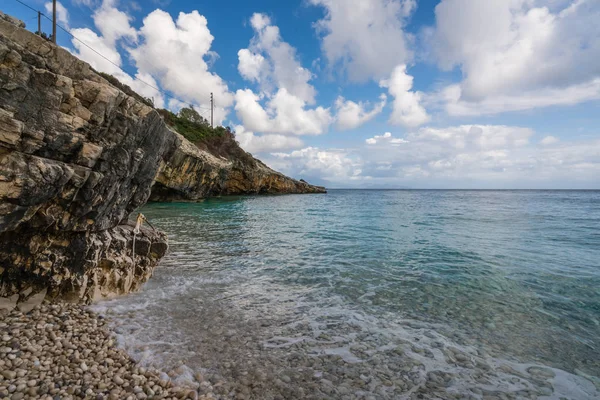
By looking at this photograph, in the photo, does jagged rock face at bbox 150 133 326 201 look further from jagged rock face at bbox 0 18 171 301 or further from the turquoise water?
the turquoise water

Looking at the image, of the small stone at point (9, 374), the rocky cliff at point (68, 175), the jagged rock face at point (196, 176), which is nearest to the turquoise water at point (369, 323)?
the rocky cliff at point (68, 175)

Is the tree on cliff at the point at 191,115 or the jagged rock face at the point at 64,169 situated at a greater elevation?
the tree on cliff at the point at 191,115

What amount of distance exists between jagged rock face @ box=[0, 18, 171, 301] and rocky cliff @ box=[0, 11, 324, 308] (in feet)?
0.07

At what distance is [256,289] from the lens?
10484 millimetres

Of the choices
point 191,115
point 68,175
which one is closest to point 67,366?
point 68,175

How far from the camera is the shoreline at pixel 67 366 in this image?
448cm

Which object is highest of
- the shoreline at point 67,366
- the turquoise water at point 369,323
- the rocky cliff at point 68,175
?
the rocky cliff at point 68,175

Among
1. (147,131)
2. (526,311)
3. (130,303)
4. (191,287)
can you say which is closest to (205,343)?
(130,303)

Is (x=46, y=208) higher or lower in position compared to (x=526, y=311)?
higher

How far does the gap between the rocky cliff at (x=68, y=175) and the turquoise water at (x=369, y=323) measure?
132cm

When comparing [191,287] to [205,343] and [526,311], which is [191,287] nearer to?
[205,343]

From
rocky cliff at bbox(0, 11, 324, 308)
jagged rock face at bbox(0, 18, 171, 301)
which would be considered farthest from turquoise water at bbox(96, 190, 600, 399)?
jagged rock face at bbox(0, 18, 171, 301)

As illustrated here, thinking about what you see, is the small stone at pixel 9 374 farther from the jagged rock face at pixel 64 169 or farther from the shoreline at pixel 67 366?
the jagged rock face at pixel 64 169

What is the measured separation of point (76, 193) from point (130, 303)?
3.48 meters
